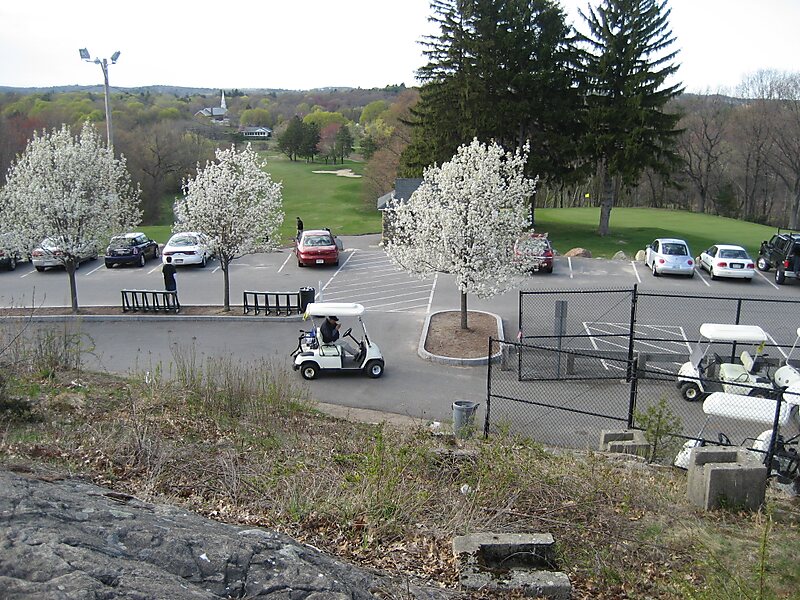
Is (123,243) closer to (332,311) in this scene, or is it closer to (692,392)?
(332,311)

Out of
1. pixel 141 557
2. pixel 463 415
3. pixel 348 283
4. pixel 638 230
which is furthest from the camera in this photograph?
pixel 638 230

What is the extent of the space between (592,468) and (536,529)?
1.91 metres

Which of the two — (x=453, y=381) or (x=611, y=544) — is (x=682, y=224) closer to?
(x=453, y=381)

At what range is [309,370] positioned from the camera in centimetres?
1642

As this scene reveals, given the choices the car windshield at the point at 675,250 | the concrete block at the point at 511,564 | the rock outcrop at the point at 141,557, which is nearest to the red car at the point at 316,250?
the car windshield at the point at 675,250

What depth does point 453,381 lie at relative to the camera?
16.6m

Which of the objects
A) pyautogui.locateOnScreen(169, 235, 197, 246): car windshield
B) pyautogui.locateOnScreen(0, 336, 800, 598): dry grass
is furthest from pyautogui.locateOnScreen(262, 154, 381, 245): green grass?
pyautogui.locateOnScreen(0, 336, 800, 598): dry grass

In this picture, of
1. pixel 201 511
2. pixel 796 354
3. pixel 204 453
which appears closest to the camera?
pixel 201 511

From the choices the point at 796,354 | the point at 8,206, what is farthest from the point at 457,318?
the point at 8,206

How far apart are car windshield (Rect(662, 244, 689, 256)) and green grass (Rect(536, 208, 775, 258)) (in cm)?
471

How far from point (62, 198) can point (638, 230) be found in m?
30.2

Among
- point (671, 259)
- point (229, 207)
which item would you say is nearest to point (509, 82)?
point (671, 259)

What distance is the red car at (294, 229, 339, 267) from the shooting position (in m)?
28.7

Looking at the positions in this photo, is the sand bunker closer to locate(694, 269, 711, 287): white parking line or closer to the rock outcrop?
locate(694, 269, 711, 287): white parking line
